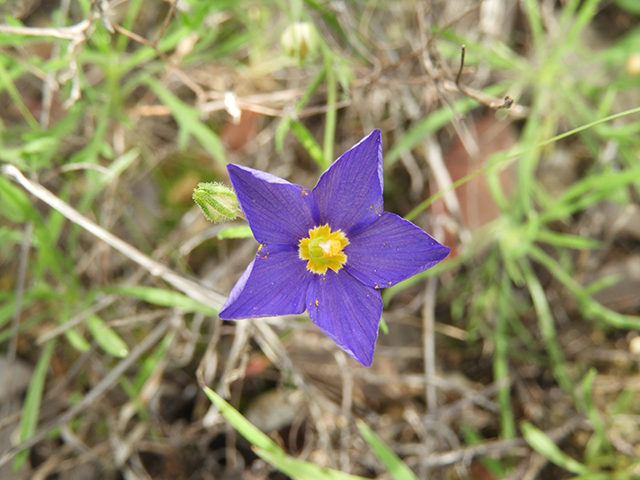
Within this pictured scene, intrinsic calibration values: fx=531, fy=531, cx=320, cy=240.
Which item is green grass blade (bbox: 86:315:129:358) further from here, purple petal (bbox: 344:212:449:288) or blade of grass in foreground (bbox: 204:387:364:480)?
purple petal (bbox: 344:212:449:288)

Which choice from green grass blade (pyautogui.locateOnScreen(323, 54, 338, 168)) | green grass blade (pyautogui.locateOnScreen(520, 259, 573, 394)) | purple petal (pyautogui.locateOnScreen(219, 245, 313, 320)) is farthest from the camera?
green grass blade (pyautogui.locateOnScreen(520, 259, 573, 394))

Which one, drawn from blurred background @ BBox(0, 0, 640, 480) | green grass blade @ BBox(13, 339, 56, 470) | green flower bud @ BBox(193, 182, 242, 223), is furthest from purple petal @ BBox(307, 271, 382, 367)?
green grass blade @ BBox(13, 339, 56, 470)

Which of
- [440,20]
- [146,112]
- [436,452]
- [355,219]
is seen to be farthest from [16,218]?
[440,20]

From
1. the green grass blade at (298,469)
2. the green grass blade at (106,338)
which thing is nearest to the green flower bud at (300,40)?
the green grass blade at (106,338)

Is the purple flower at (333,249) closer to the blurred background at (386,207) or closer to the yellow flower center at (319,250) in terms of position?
the yellow flower center at (319,250)

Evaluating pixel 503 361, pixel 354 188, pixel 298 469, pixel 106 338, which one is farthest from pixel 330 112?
pixel 503 361

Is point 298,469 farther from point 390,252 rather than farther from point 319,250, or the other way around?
point 390,252

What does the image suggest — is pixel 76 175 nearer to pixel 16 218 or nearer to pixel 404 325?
pixel 16 218
